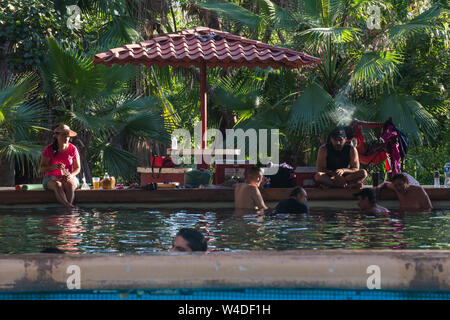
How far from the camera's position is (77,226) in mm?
8578

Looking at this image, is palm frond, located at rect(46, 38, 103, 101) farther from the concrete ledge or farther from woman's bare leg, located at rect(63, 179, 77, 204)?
woman's bare leg, located at rect(63, 179, 77, 204)

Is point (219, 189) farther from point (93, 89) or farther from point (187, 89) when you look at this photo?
point (187, 89)

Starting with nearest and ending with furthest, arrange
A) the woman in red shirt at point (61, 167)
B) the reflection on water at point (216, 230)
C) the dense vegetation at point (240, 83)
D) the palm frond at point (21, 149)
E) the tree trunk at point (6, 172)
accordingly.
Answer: the reflection on water at point (216, 230) → the woman in red shirt at point (61, 167) → the palm frond at point (21, 149) → the dense vegetation at point (240, 83) → the tree trunk at point (6, 172)

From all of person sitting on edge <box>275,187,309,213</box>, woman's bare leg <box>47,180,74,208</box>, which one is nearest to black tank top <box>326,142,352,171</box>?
person sitting on edge <box>275,187,309,213</box>

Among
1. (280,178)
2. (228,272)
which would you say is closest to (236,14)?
(280,178)

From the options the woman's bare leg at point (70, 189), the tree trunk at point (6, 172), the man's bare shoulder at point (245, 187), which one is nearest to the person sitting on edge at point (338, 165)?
the man's bare shoulder at point (245, 187)

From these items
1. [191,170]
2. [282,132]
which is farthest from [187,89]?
[191,170]

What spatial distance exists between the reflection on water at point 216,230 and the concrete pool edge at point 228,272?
2.30 meters

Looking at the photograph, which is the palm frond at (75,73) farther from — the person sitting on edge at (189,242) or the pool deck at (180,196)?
the person sitting on edge at (189,242)

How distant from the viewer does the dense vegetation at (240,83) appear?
1328 cm

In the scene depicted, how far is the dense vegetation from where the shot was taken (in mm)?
13281

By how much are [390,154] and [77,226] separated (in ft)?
16.2

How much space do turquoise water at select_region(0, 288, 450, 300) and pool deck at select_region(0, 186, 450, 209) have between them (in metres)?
6.43
